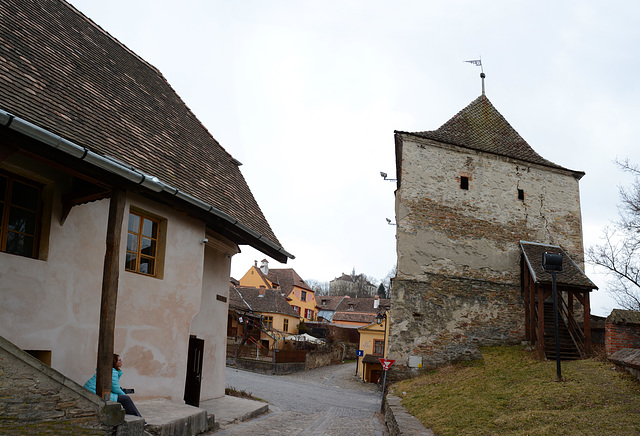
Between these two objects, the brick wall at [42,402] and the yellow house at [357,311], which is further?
the yellow house at [357,311]

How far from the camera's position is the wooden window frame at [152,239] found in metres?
8.92

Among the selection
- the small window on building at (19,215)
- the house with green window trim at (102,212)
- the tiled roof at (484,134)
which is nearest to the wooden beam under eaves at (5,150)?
the house with green window trim at (102,212)

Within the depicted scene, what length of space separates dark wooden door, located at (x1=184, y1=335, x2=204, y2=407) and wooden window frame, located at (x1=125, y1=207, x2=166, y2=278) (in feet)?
9.88

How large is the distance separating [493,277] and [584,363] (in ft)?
24.3

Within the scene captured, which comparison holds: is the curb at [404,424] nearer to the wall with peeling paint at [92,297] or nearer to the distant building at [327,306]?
the wall with peeling paint at [92,297]

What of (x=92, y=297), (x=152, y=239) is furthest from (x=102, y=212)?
(x=92, y=297)

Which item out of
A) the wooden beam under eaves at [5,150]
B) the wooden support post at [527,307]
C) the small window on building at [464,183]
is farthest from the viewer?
the small window on building at [464,183]

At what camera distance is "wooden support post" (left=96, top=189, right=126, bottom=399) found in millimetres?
6852

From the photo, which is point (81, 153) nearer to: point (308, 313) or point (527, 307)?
point (527, 307)

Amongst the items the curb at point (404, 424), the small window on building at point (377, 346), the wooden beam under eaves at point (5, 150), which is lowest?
the small window on building at point (377, 346)

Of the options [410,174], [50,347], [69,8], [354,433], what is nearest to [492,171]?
[410,174]

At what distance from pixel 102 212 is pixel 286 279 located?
60.1 metres

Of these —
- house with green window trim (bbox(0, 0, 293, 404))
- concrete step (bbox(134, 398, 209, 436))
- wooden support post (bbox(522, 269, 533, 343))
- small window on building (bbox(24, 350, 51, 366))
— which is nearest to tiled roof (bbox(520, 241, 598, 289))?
wooden support post (bbox(522, 269, 533, 343))

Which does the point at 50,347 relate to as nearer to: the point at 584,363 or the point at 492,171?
the point at 584,363
